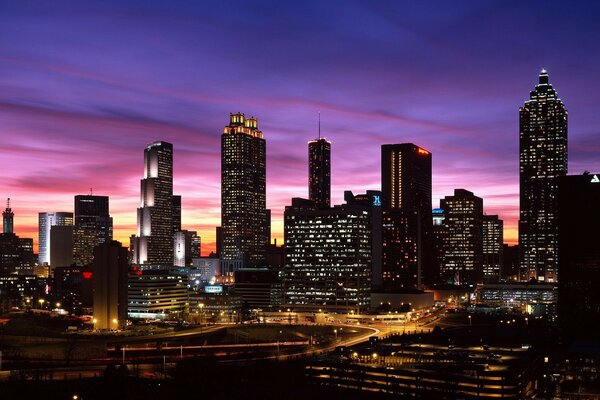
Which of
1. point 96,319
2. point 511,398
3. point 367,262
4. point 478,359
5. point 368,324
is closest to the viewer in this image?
point 511,398

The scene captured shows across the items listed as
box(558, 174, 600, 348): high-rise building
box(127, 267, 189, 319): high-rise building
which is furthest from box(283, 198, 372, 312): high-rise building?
box(558, 174, 600, 348): high-rise building

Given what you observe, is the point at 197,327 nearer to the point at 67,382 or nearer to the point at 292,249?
the point at 292,249

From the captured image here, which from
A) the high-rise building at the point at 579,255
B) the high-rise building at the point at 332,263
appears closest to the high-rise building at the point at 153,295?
the high-rise building at the point at 332,263

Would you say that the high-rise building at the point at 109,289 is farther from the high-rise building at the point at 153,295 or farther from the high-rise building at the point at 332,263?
the high-rise building at the point at 332,263

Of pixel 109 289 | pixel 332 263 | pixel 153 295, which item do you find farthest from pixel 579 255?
pixel 153 295

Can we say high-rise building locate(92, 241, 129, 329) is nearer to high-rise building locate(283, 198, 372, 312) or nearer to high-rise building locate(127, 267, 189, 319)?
high-rise building locate(127, 267, 189, 319)

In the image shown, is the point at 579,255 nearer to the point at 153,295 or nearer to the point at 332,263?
the point at 332,263

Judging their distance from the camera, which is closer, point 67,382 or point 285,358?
point 67,382

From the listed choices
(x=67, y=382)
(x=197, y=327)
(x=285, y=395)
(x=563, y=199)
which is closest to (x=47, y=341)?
(x=197, y=327)
